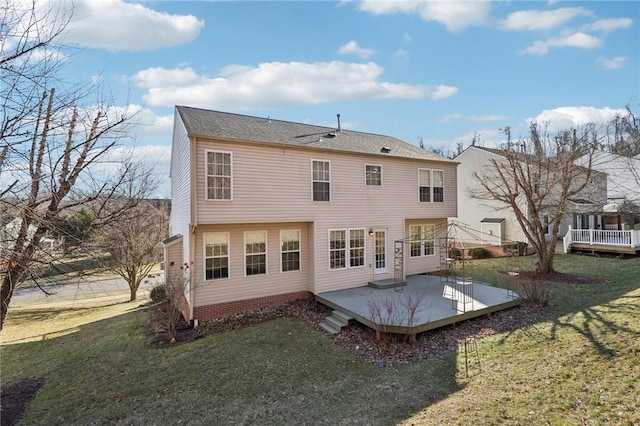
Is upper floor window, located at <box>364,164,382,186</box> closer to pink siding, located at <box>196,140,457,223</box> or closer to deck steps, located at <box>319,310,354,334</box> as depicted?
pink siding, located at <box>196,140,457,223</box>

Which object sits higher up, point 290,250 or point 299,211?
point 299,211

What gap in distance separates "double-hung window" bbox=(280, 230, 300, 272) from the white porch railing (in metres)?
20.6

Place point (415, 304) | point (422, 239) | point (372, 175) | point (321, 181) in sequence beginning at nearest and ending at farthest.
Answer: point (415, 304) → point (321, 181) → point (372, 175) → point (422, 239)

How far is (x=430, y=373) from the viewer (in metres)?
6.77

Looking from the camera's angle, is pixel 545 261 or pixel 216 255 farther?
pixel 545 261

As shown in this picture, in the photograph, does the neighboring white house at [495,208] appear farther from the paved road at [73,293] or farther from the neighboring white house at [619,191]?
the paved road at [73,293]

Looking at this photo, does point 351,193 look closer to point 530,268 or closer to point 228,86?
point 228,86

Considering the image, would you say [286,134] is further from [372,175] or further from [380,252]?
[380,252]

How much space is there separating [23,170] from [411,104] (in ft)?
63.6

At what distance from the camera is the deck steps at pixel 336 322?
954 cm

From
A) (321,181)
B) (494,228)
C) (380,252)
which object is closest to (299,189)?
(321,181)

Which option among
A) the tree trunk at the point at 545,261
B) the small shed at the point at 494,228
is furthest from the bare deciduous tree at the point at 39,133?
the small shed at the point at 494,228

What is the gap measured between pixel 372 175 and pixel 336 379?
875cm

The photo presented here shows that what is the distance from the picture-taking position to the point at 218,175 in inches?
404
